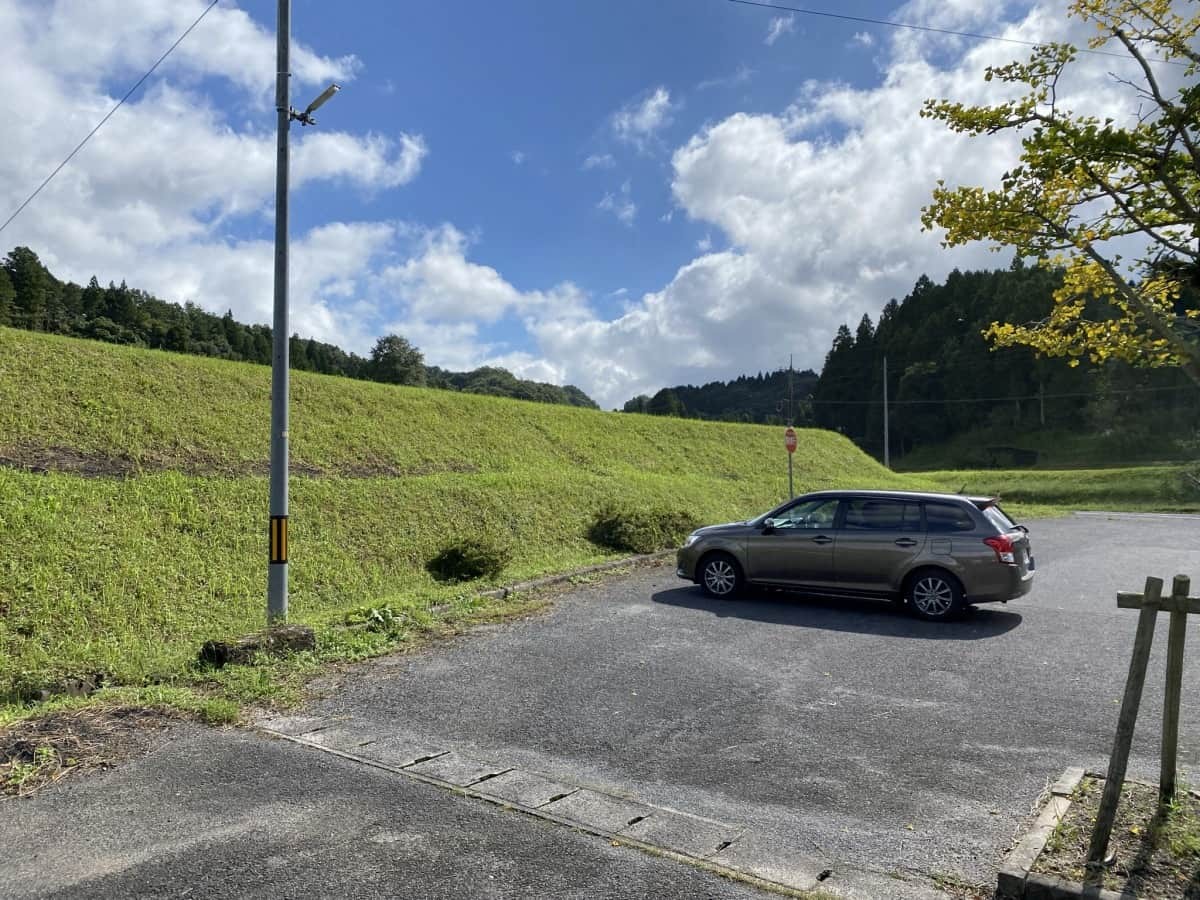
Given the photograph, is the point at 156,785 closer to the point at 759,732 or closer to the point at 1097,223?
the point at 759,732

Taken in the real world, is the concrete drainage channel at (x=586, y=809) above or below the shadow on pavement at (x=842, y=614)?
below

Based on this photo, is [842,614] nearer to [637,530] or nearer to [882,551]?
[882,551]

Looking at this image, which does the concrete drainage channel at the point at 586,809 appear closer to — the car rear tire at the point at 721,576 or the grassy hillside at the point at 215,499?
the grassy hillside at the point at 215,499

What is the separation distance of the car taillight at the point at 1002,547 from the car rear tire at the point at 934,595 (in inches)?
21.7

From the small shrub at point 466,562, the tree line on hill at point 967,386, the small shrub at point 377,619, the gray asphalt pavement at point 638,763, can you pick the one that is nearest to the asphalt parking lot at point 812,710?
the gray asphalt pavement at point 638,763

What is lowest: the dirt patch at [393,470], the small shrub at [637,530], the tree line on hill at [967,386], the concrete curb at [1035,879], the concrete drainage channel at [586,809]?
the concrete drainage channel at [586,809]

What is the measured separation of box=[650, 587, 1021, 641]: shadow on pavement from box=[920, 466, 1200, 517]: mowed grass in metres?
24.6

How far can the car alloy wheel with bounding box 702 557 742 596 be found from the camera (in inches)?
422

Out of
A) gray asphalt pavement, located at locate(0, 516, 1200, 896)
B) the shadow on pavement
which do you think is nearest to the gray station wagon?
the shadow on pavement

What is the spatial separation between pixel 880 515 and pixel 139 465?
10236mm

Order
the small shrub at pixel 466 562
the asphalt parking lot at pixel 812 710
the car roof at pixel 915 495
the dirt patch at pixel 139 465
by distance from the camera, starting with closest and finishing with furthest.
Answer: the asphalt parking lot at pixel 812 710 < the car roof at pixel 915 495 < the dirt patch at pixel 139 465 < the small shrub at pixel 466 562

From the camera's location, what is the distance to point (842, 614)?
9.73 meters

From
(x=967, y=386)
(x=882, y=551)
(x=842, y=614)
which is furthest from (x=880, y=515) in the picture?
(x=967, y=386)

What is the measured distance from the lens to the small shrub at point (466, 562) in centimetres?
1156
